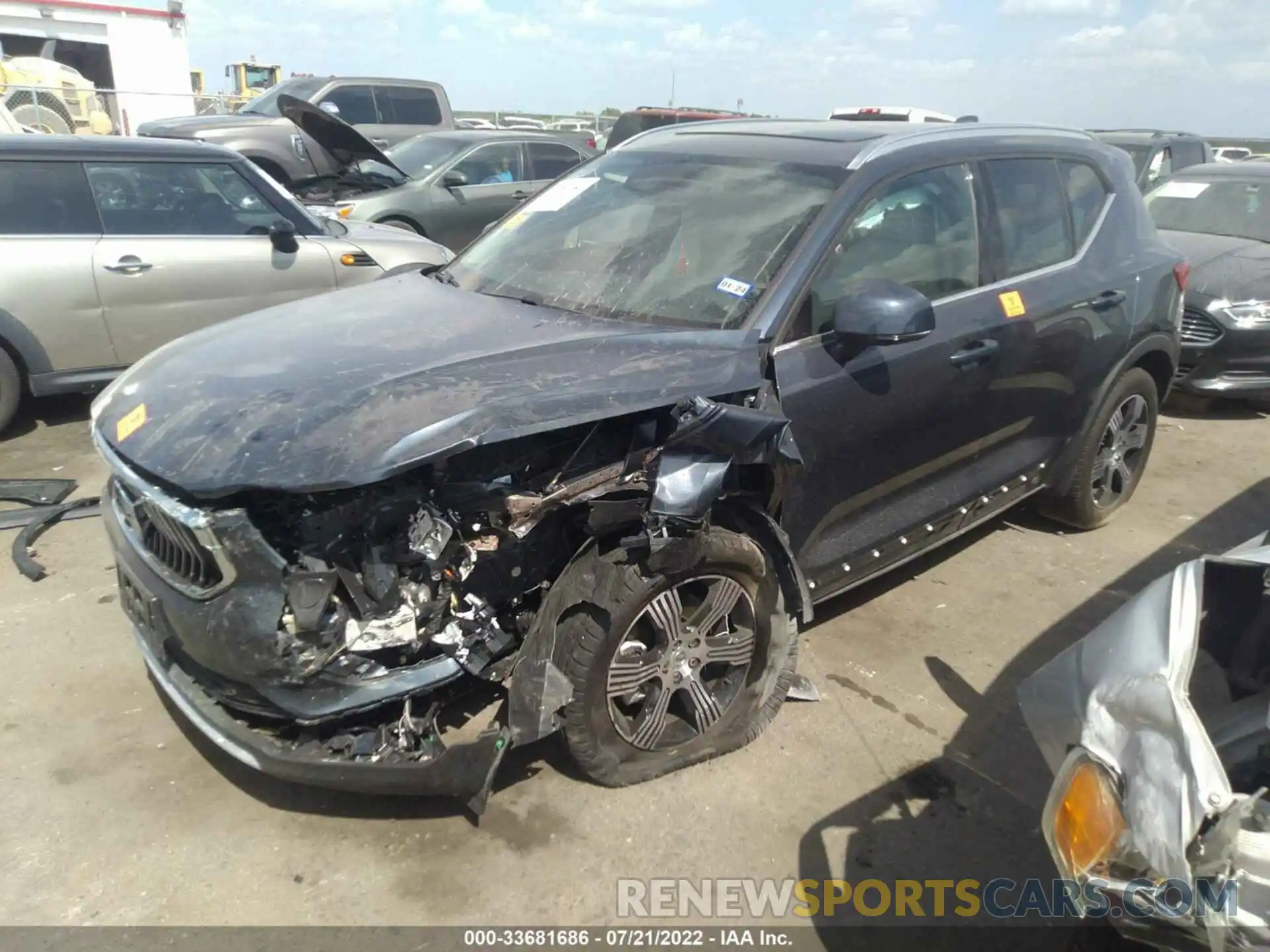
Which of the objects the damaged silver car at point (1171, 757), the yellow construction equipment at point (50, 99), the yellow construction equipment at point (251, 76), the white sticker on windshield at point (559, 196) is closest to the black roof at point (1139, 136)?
the white sticker on windshield at point (559, 196)

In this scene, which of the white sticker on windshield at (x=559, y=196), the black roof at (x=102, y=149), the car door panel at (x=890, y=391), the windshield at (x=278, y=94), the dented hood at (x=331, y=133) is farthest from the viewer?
the windshield at (x=278, y=94)

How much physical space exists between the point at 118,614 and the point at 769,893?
2695 millimetres

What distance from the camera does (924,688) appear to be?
3467mm

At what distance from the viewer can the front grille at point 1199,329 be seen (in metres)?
6.52

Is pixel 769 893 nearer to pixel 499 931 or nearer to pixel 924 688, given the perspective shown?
pixel 499 931

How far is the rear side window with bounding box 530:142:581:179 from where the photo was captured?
34.9ft

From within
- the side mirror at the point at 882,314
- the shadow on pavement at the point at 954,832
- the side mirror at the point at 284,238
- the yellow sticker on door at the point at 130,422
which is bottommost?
the shadow on pavement at the point at 954,832

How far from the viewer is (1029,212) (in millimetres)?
3924

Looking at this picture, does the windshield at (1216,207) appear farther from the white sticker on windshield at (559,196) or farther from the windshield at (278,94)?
the windshield at (278,94)

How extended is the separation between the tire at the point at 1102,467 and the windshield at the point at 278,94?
11161 mm

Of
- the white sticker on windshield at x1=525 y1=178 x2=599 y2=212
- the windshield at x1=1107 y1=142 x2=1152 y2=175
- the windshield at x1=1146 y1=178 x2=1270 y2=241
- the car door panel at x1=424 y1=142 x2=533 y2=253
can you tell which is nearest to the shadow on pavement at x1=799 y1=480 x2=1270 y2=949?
the white sticker on windshield at x1=525 y1=178 x2=599 y2=212

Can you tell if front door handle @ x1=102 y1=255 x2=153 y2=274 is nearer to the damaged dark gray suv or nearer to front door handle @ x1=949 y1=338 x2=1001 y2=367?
the damaged dark gray suv

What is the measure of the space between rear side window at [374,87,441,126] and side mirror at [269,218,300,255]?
Answer: 322 inches
